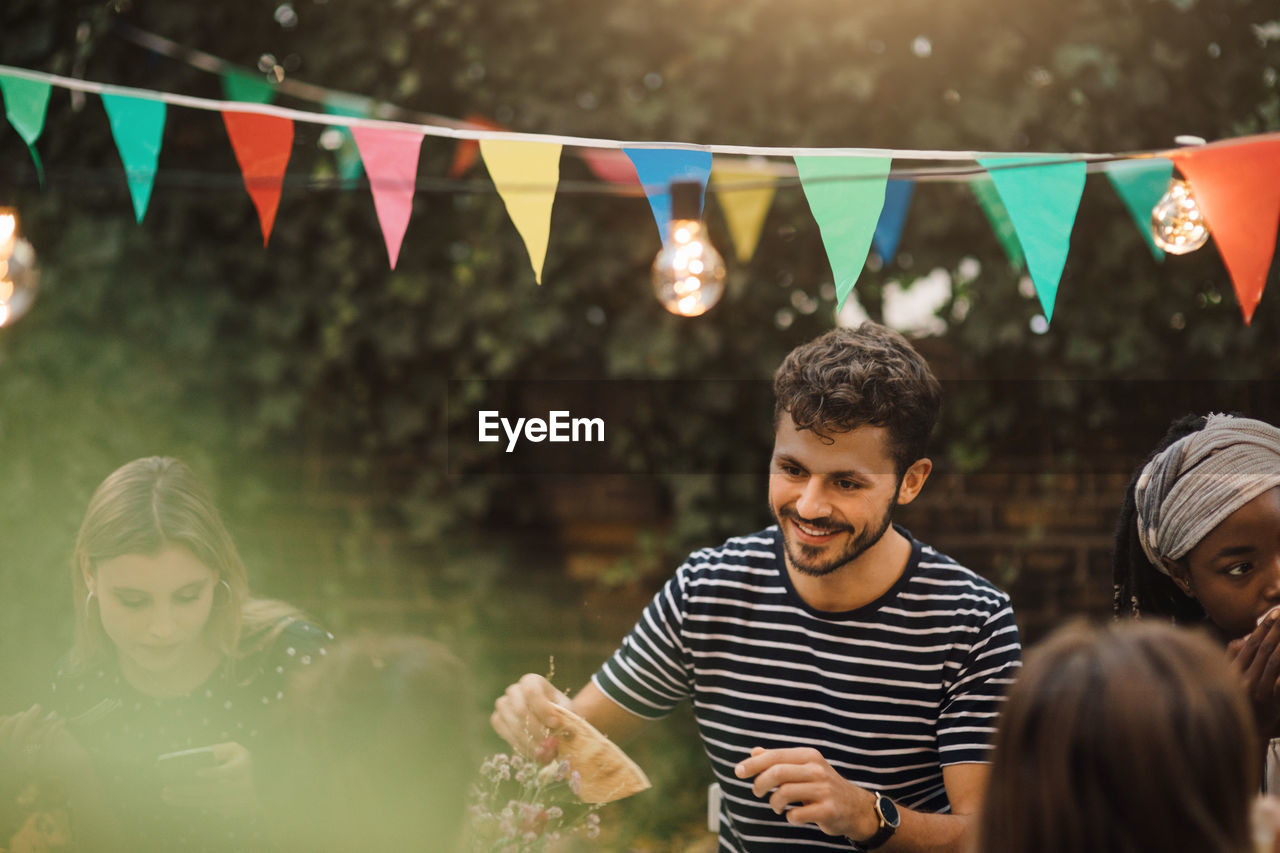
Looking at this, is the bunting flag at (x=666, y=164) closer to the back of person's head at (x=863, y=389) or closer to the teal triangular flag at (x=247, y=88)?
the back of person's head at (x=863, y=389)

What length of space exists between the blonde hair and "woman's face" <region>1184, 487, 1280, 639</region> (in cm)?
154

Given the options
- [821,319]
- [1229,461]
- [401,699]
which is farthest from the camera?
[821,319]

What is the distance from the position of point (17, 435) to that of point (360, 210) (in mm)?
1334

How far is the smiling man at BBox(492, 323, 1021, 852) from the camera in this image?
63.6 inches

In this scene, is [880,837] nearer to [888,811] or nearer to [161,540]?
[888,811]

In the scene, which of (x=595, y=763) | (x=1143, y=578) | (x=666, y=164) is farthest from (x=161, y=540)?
(x=1143, y=578)

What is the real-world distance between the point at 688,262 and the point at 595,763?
1.06 m

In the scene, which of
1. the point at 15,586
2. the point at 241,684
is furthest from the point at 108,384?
the point at 241,684

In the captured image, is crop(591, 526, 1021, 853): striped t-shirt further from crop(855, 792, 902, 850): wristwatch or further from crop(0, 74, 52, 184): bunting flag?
crop(0, 74, 52, 184): bunting flag

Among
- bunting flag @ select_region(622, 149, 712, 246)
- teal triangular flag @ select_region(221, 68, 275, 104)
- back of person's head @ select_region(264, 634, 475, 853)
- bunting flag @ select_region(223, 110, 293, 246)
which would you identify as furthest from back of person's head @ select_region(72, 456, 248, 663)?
teal triangular flag @ select_region(221, 68, 275, 104)

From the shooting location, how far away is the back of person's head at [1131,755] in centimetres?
85

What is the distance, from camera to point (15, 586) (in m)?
3.12

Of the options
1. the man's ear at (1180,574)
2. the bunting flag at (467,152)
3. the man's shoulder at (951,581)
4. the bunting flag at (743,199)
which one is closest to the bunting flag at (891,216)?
the bunting flag at (743,199)

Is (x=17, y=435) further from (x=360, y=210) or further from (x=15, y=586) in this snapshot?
(x=360, y=210)
